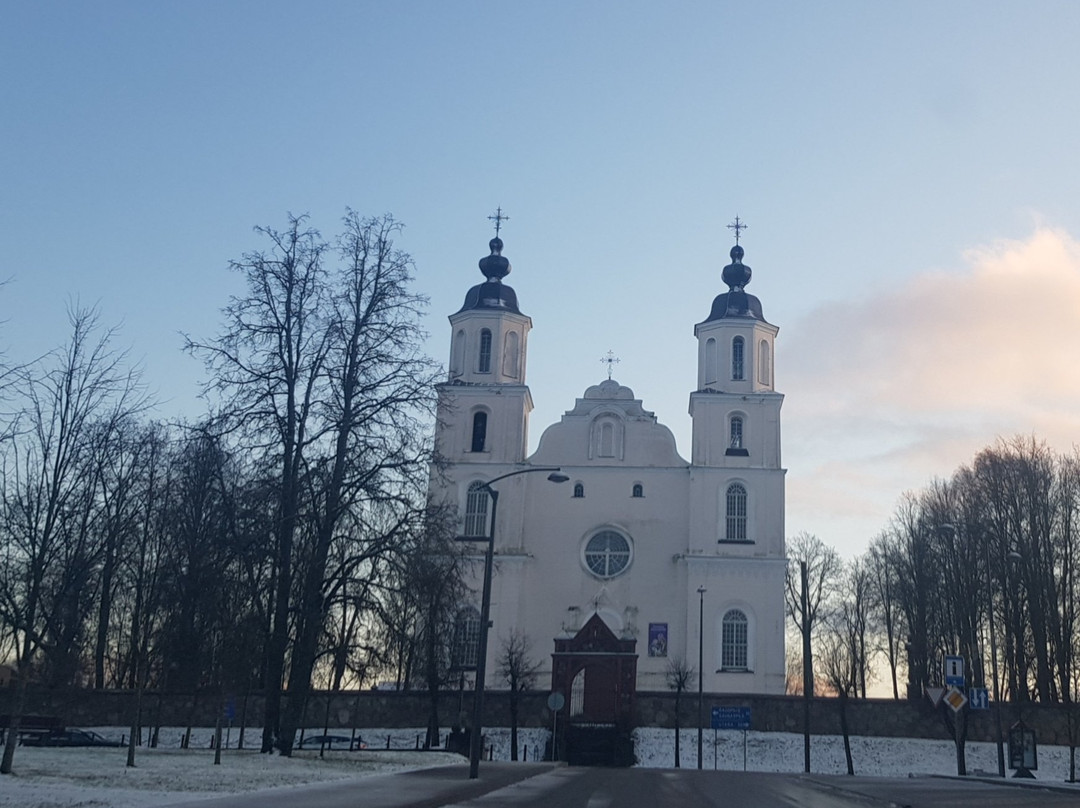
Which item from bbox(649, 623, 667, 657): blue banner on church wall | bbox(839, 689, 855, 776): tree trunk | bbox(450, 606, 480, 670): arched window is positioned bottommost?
bbox(839, 689, 855, 776): tree trunk

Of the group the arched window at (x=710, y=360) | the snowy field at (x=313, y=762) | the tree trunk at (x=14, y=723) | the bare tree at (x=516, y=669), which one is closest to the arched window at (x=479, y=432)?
the bare tree at (x=516, y=669)

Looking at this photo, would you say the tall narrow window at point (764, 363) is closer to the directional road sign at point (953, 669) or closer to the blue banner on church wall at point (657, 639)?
the blue banner on church wall at point (657, 639)

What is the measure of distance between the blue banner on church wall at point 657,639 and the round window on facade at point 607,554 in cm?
353

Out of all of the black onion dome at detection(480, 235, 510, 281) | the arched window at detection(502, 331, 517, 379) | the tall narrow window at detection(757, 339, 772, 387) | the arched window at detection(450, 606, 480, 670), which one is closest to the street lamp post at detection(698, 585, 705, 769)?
the arched window at detection(450, 606, 480, 670)

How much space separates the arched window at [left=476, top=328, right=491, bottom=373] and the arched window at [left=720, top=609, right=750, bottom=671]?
712 inches

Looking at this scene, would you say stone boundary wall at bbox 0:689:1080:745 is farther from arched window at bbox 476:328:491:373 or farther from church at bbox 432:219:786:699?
arched window at bbox 476:328:491:373

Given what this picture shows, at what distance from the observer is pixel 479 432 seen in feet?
203

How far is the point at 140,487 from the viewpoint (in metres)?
40.8

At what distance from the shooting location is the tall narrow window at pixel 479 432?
61.5 m

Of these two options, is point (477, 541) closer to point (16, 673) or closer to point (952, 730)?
point (952, 730)

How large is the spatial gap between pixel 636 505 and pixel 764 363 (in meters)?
10.3

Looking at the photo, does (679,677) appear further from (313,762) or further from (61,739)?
(313,762)

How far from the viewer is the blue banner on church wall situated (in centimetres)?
5884

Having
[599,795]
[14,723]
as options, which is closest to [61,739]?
[14,723]
